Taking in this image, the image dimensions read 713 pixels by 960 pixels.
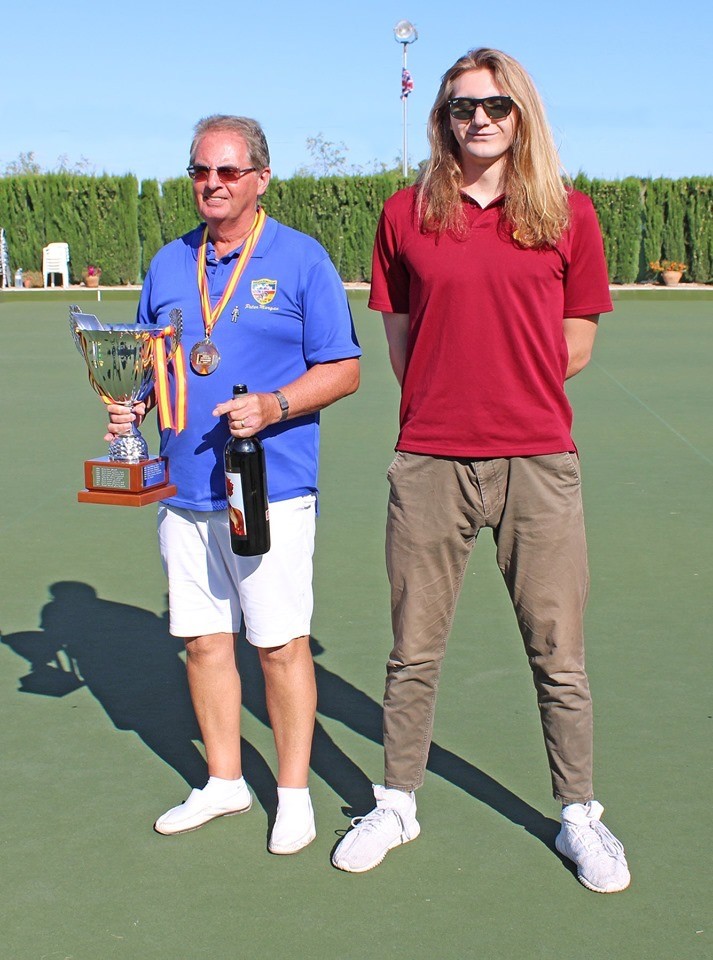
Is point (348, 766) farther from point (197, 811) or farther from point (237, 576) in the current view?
point (237, 576)

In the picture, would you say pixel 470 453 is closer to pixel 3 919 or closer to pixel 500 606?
pixel 3 919

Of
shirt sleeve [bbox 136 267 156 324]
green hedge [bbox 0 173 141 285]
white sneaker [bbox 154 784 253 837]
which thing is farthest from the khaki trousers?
green hedge [bbox 0 173 141 285]

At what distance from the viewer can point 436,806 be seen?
346 centimetres

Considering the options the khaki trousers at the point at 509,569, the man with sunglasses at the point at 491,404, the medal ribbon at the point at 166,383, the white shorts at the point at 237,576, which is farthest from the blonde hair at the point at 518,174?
the white shorts at the point at 237,576

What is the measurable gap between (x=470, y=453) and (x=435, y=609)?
44 cm

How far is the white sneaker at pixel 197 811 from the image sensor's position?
10.9 ft

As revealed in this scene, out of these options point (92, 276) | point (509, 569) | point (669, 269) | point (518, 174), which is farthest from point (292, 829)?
point (669, 269)

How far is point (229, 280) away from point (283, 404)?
1.18 feet

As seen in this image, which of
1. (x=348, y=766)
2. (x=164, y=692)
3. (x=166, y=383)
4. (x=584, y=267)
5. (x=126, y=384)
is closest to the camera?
(x=584, y=267)

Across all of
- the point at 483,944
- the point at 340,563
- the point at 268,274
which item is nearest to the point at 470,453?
the point at 268,274

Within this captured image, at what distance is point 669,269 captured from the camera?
2898 centimetres

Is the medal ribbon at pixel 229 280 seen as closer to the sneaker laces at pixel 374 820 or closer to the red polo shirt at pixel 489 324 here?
the red polo shirt at pixel 489 324

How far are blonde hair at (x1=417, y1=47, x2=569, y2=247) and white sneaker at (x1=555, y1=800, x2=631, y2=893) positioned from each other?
4.81 feet

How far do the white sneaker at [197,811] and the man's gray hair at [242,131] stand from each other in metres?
1.71
